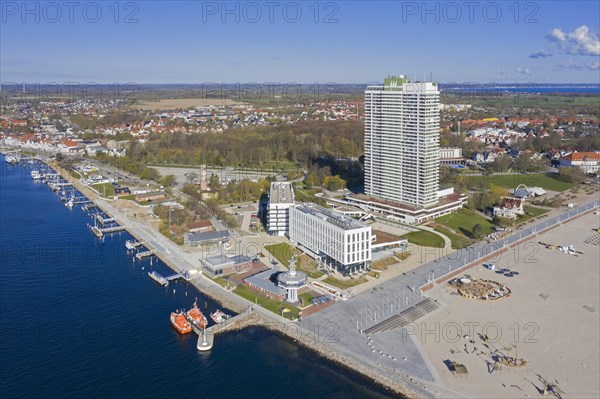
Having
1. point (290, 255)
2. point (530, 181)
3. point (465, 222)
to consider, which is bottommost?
point (290, 255)

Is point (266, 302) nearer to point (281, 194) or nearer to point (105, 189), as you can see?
point (281, 194)

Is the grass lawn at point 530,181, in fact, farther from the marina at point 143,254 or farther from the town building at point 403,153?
the marina at point 143,254

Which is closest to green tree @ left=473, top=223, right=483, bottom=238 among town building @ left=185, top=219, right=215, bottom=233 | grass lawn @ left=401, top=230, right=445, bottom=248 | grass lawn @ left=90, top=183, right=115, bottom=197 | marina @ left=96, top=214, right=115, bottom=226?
grass lawn @ left=401, top=230, right=445, bottom=248

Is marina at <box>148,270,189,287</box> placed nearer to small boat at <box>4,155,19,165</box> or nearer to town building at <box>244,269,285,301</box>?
town building at <box>244,269,285,301</box>

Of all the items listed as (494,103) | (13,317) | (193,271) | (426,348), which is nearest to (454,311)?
(426,348)

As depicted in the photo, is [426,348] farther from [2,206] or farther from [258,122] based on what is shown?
[258,122]

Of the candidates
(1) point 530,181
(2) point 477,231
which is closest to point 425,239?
(2) point 477,231
